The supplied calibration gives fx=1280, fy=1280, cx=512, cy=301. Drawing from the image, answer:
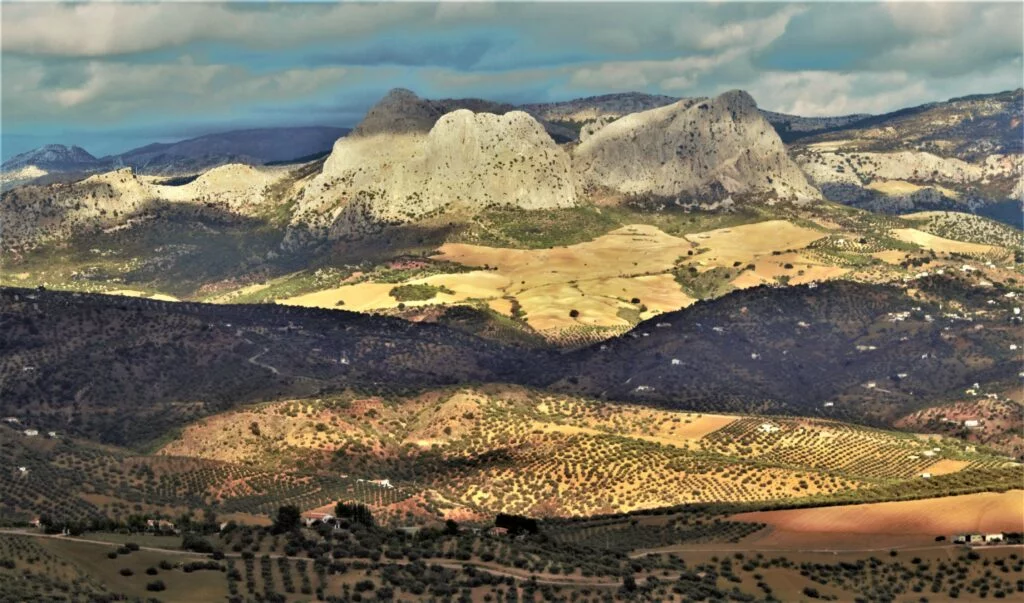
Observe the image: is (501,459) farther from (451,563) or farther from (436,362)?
(436,362)

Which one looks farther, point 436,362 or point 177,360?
point 436,362

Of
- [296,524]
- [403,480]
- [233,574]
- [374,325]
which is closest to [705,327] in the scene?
[374,325]

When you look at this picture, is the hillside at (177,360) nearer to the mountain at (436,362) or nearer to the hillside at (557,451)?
the mountain at (436,362)

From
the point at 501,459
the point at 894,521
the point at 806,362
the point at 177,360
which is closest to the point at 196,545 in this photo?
the point at 894,521

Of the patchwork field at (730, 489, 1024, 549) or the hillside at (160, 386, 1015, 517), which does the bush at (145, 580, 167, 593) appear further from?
the hillside at (160, 386, 1015, 517)

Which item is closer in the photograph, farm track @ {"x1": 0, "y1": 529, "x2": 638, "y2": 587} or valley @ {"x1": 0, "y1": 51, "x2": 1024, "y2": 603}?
farm track @ {"x1": 0, "y1": 529, "x2": 638, "y2": 587}

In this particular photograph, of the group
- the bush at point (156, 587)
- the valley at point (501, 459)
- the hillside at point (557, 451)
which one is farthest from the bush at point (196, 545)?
the hillside at point (557, 451)

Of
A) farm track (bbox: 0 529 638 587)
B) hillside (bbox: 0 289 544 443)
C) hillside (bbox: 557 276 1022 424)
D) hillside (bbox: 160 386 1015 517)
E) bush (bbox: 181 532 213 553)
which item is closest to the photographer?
farm track (bbox: 0 529 638 587)

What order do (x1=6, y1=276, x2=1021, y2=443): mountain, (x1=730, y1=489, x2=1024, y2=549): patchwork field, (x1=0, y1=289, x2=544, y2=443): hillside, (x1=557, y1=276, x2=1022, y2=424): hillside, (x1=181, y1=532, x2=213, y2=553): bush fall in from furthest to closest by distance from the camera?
(x1=557, y1=276, x2=1022, y2=424): hillside, (x1=6, y1=276, x2=1021, y2=443): mountain, (x1=0, y1=289, x2=544, y2=443): hillside, (x1=730, y1=489, x2=1024, y2=549): patchwork field, (x1=181, y1=532, x2=213, y2=553): bush

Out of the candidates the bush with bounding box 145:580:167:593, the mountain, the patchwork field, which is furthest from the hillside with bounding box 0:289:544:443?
the bush with bounding box 145:580:167:593

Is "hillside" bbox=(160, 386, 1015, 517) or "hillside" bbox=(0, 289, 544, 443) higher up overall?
"hillside" bbox=(0, 289, 544, 443)

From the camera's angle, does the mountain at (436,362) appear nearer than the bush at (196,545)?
No
